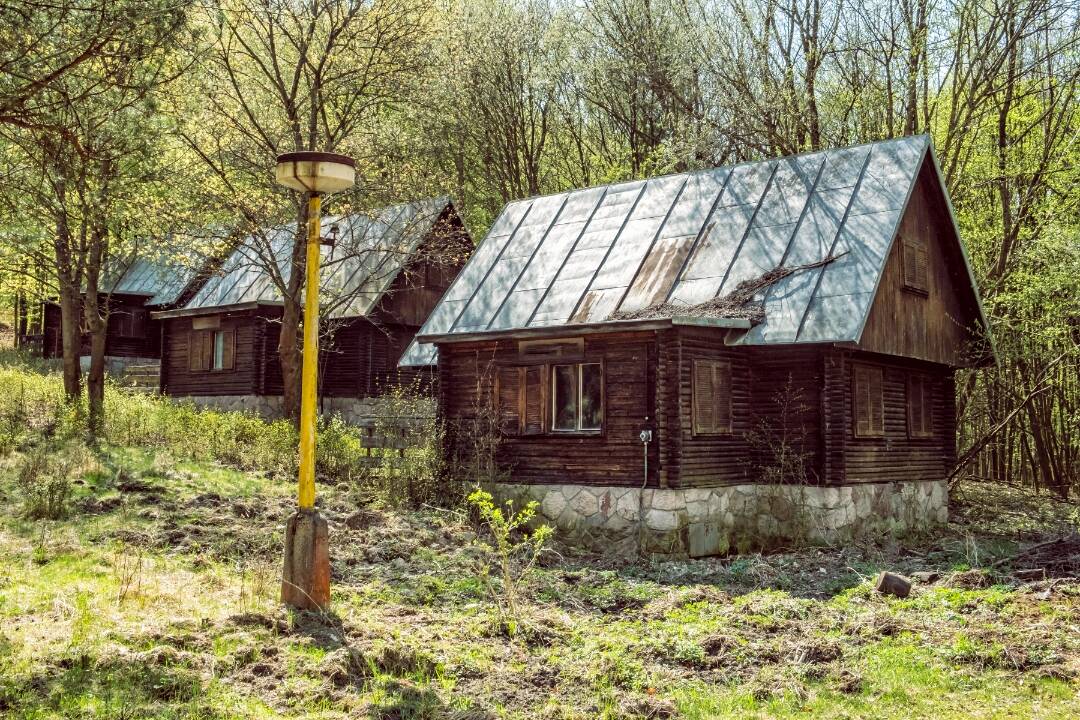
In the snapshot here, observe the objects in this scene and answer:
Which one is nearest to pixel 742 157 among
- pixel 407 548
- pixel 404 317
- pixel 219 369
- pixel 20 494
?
pixel 404 317

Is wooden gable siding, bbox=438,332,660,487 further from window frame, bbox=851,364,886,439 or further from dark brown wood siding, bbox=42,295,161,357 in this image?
dark brown wood siding, bbox=42,295,161,357

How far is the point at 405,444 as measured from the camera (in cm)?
1733

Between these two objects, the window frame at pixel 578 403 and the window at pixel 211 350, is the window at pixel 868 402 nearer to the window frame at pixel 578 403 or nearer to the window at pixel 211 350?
the window frame at pixel 578 403

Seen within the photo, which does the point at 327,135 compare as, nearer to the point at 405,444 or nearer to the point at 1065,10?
the point at 405,444

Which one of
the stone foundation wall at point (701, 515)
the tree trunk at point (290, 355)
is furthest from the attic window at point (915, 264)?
the tree trunk at point (290, 355)

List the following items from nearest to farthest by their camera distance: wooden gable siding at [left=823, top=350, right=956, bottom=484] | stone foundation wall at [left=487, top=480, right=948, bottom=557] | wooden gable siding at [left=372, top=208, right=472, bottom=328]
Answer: stone foundation wall at [left=487, top=480, right=948, bottom=557]
wooden gable siding at [left=823, top=350, right=956, bottom=484]
wooden gable siding at [left=372, top=208, right=472, bottom=328]

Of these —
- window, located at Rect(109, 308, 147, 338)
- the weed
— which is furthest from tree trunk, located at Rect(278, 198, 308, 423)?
window, located at Rect(109, 308, 147, 338)

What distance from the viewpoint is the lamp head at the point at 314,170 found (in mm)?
8734

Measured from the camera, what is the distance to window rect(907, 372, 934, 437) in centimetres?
1806

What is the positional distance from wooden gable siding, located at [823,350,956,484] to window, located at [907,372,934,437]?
6 centimetres

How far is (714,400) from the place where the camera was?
50.6 ft

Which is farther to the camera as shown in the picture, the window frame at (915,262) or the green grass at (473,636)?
the window frame at (915,262)

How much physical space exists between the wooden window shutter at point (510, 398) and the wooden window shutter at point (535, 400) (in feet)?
0.33

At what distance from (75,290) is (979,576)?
17859 mm
